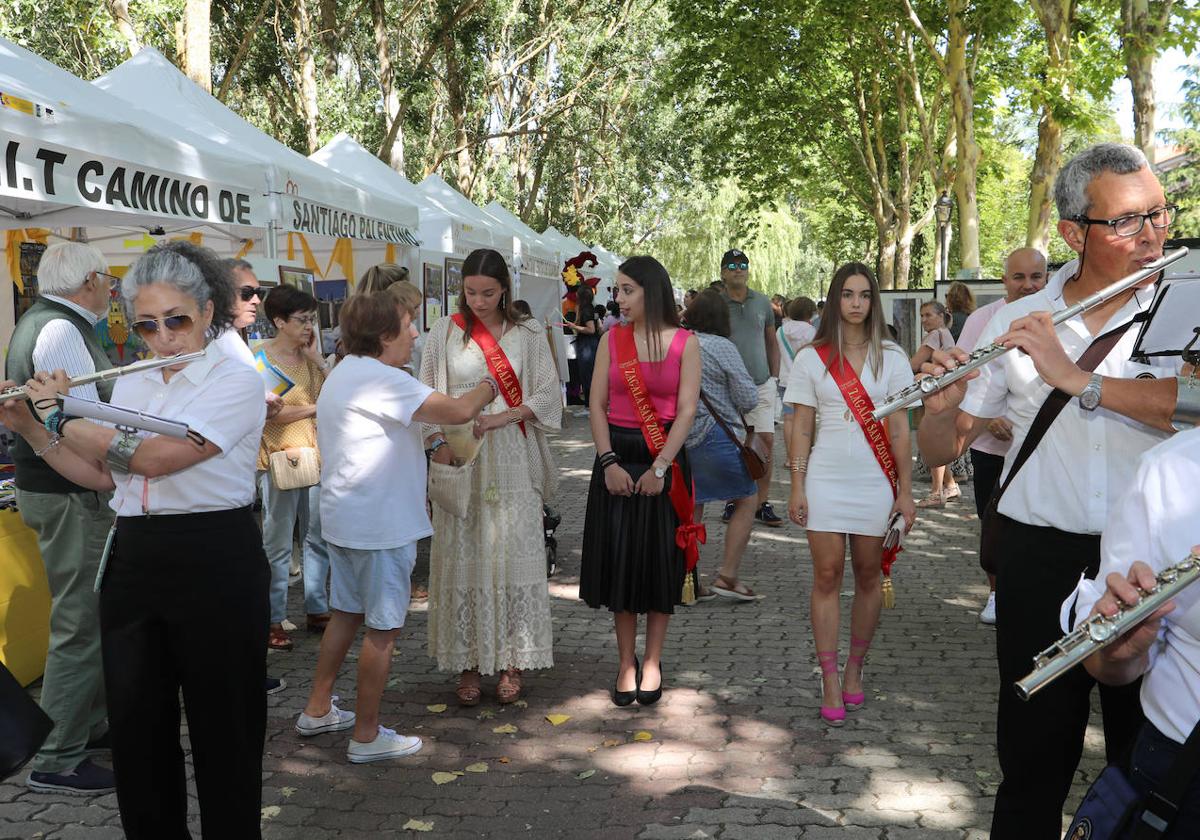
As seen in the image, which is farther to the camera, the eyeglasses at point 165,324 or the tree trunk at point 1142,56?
the tree trunk at point 1142,56

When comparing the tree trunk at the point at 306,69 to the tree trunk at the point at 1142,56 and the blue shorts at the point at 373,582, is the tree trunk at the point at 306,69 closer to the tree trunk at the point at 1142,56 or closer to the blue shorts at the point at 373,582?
the tree trunk at the point at 1142,56

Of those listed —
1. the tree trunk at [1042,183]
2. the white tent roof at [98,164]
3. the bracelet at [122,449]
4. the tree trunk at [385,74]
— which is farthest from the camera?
the tree trunk at [385,74]

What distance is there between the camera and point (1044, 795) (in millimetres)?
2936

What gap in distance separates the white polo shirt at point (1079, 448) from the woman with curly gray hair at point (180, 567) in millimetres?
2151

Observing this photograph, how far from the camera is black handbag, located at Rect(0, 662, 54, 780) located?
225cm

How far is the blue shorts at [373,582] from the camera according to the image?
4.45 m

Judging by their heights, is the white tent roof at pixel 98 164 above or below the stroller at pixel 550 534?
above

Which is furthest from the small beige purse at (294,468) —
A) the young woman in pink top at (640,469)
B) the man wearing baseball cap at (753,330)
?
the man wearing baseball cap at (753,330)

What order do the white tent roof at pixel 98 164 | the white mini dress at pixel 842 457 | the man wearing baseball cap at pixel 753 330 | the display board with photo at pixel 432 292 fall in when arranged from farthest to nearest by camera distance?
the display board with photo at pixel 432 292 < the man wearing baseball cap at pixel 753 330 < the white mini dress at pixel 842 457 < the white tent roof at pixel 98 164

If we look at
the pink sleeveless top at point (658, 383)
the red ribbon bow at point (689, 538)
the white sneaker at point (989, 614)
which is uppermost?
the pink sleeveless top at point (658, 383)

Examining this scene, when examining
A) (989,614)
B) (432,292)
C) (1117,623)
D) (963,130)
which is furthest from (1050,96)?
(1117,623)

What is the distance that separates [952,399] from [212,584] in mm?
2161

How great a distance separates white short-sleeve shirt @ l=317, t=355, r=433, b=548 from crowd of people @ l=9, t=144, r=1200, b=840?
0.01 metres

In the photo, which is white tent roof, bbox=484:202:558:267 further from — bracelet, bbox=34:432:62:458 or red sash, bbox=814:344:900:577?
bracelet, bbox=34:432:62:458
